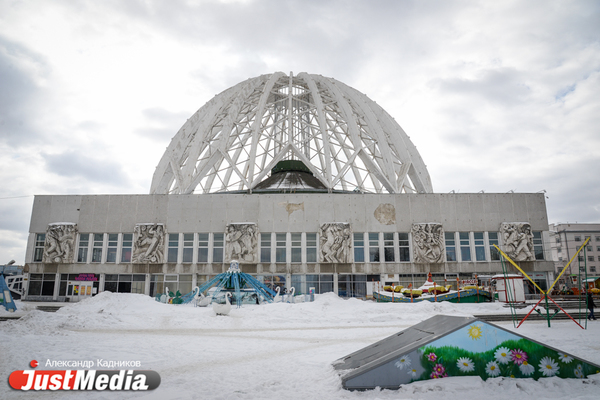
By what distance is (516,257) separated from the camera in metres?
35.4

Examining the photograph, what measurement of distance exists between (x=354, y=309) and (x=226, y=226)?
55.5 ft

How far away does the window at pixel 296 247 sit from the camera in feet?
115

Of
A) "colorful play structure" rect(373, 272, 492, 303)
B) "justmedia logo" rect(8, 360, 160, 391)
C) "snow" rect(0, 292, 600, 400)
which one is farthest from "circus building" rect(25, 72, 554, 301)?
"justmedia logo" rect(8, 360, 160, 391)

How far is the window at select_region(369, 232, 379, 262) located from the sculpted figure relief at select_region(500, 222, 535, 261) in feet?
37.1

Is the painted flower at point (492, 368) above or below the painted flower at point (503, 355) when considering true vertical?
below

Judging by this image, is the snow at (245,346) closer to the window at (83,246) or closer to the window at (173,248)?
the window at (173,248)

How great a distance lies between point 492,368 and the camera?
688cm

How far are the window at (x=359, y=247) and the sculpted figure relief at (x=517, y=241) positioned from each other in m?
12.6

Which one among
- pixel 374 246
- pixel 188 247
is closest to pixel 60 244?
pixel 188 247

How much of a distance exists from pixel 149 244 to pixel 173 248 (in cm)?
203

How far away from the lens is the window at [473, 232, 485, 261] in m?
35.6

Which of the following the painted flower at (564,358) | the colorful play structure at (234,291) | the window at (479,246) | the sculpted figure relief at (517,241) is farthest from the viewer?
the window at (479,246)

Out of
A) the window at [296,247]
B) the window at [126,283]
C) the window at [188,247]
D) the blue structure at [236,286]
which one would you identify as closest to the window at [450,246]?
the window at [296,247]

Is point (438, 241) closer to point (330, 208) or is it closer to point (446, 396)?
point (330, 208)
